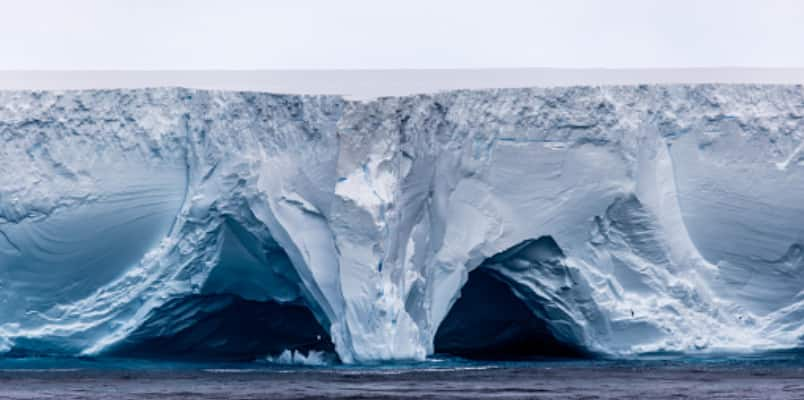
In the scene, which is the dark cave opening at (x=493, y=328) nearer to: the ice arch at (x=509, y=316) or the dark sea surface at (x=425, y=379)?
the ice arch at (x=509, y=316)

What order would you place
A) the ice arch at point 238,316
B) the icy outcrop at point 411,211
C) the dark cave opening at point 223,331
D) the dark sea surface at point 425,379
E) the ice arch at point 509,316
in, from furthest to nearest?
the dark cave opening at point 223,331 < the ice arch at point 509,316 < the ice arch at point 238,316 < the icy outcrop at point 411,211 < the dark sea surface at point 425,379

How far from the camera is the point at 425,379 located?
55.9 feet

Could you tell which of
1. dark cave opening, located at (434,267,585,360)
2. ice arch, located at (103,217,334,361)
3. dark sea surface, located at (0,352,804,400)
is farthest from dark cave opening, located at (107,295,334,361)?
dark cave opening, located at (434,267,585,360)

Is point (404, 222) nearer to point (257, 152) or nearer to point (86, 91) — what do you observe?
point (257, 152)

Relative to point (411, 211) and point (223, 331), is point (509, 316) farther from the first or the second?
point (223, 331)

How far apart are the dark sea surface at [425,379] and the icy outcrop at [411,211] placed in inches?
13.3

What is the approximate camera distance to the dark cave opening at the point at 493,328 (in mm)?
19453

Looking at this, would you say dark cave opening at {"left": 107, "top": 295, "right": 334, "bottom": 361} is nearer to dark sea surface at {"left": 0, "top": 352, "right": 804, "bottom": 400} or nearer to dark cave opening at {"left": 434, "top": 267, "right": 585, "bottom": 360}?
dark sea surface at {"left": 0, "top": 352, "right": 804, "bottom": 400}

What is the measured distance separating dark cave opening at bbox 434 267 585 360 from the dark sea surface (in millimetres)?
436

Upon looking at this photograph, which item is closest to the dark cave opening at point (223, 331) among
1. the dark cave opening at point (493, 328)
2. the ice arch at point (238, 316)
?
the ice arch at point (238, 316)

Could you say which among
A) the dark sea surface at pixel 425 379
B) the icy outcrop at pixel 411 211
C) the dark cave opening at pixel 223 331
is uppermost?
the icy outcrop at pixel 411 211

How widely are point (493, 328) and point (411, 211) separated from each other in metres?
2.16

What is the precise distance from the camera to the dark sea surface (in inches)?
605

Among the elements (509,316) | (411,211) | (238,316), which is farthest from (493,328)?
(238,316)
